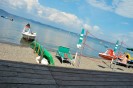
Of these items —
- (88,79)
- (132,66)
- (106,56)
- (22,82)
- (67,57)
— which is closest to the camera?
(22,82)

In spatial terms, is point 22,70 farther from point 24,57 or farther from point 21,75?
point 24,57

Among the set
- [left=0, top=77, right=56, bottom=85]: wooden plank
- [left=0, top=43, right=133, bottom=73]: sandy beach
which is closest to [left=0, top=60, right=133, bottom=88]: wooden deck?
[left=0, top=77, right=56, bottom=85]: wooden plank

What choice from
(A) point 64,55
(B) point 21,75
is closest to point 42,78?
(B) point 21,75

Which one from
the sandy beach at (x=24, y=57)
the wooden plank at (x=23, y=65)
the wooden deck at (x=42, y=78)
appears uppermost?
the wooden plank at (x=23, y=65)

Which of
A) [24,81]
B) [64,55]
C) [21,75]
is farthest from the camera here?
[64,55]

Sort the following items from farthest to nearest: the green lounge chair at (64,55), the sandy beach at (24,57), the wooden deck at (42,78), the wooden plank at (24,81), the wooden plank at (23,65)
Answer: the green lounge chair at (64,55) → the sandy beach at (24,57) → the wooden plank at (23,65) → the wooden deck at (42,78) → the wooden plank at (24,81)

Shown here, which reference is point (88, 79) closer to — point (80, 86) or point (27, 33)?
point (80, 86)

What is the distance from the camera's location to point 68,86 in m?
3.64

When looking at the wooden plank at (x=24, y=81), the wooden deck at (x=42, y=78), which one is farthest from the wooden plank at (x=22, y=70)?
the wooden plank at (x=24, y=81)

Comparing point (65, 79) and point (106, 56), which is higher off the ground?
point (65, 79)

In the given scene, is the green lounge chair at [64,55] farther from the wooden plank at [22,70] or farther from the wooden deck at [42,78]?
the wooden plank at [22,70]

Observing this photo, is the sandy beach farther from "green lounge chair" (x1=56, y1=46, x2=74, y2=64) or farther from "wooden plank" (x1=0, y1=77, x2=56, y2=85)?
"wooden plank" (x1=0, y1=77, x2=56, y2=85)

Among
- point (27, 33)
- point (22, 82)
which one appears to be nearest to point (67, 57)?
point (22, 82)

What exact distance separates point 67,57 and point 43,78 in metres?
10.8
